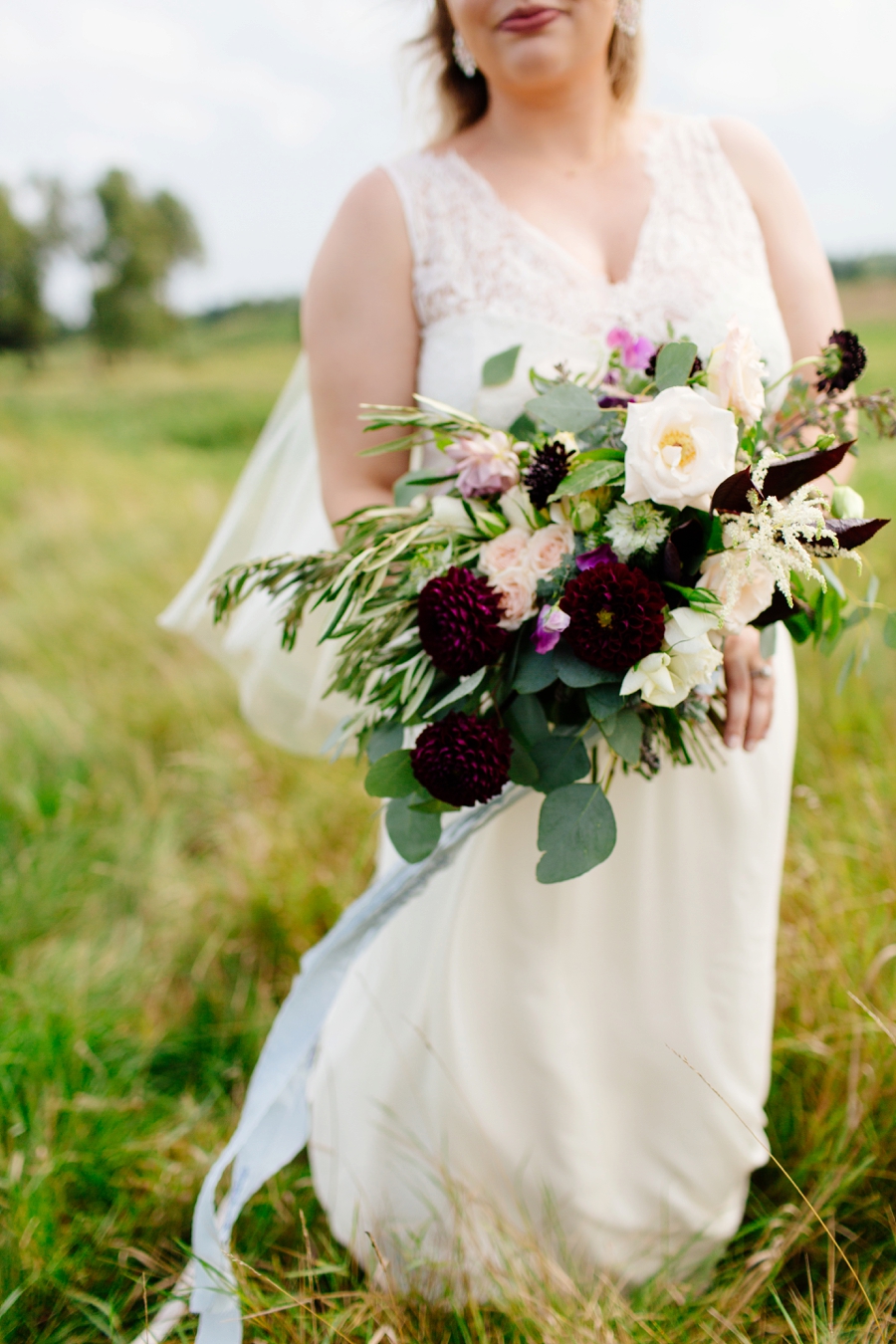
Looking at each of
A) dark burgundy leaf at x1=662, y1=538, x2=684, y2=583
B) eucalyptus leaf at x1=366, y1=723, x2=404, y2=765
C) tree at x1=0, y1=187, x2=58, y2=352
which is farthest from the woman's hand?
tree at x1=0, y1=187, x2=58, y2=352

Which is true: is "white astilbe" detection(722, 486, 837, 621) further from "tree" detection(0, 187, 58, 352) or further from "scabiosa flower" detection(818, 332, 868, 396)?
"tree" detection(0, 187, 58, 352)

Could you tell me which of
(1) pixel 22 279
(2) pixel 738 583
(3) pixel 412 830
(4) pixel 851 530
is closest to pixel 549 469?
(2) pixel 738 583

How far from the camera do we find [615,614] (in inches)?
38.1

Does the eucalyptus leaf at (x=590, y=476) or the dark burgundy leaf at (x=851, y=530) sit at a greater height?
the eucalyptus leaf at (x=590, y=476)

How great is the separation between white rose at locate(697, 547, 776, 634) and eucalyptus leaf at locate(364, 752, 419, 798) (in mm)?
432

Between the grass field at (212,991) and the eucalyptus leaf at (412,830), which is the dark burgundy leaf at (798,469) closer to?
the eucalyptus leaf at (412,830)

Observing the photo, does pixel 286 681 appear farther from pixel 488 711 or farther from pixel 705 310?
pixel 705 310

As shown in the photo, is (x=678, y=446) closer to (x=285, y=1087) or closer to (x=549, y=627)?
(x=549, y=627)

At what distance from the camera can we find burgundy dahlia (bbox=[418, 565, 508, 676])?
3.31 feet

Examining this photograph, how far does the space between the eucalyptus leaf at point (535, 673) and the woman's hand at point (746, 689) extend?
40 centimetres

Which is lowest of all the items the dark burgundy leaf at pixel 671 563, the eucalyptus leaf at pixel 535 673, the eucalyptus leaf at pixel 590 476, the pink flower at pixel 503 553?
the eucalyptus leaf at pixel 535 673

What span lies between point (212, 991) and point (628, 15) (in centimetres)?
254

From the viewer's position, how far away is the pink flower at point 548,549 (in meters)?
1.09

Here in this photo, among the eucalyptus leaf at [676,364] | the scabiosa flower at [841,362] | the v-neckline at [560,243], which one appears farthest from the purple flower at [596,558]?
the v-neckline at [560,243]
